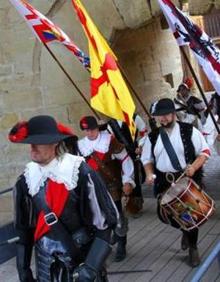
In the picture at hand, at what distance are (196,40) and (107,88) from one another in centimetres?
97

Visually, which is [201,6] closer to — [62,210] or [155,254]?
[155,254]

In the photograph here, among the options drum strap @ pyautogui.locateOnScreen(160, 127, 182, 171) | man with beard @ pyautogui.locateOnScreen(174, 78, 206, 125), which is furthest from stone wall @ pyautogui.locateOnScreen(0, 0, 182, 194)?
drum strap @ pyautogui.locateOnScreen(160, 127, 182, 171)

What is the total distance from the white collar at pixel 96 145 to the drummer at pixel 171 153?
1.58ft

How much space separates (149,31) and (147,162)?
480 cm

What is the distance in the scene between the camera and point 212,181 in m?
8.14

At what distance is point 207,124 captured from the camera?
254 inches

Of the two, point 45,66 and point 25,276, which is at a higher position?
point 25,276

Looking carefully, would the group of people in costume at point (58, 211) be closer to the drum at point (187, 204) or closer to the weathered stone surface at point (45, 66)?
the drum at point (187, 204)

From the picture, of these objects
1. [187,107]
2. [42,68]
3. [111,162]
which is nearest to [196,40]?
[111,162]

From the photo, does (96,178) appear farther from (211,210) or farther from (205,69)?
(205,69)

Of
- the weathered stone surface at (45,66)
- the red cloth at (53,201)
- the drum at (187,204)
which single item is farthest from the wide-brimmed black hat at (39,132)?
the weathered stone surface at (45,66)

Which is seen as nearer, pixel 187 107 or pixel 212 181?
pixel 212 181

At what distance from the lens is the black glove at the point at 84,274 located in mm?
2773

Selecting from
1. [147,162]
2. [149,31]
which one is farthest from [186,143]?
[149,31]
